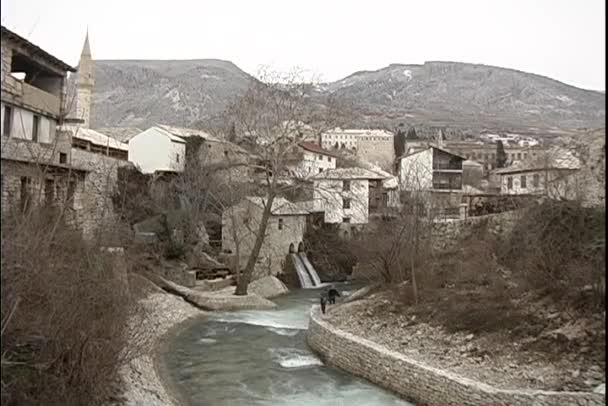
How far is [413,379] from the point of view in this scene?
49.0 ft

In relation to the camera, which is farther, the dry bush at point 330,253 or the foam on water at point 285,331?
the dry bush at point 330,253

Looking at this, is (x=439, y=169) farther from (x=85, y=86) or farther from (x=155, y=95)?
(x=155, y=95)

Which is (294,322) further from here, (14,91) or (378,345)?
(14,91)

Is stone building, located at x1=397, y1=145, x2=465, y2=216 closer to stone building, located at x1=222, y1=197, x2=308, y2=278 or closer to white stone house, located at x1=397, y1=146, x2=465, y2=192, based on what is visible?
white stone house, located at x1=397, y1=146, x2=465, y2=192

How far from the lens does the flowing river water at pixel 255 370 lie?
14844mm

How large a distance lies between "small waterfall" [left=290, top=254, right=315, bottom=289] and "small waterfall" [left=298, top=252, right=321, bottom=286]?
0.21m

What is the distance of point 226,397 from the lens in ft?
48.6

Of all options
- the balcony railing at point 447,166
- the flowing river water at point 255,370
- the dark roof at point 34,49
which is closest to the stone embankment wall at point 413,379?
the flowing river water at point 255,370

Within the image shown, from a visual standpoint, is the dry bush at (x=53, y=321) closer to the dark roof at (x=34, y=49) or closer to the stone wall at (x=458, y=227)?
the dark roof at (x=34, y=49)

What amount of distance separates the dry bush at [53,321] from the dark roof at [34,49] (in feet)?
20.5

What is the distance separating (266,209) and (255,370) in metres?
11.6

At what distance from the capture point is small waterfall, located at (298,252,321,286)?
3600cm

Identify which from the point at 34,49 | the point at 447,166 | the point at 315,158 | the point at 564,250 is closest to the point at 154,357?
the point at 34,49

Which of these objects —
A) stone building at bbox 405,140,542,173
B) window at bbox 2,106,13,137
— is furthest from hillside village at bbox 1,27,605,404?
stone building at bbox 405,140,542,173
